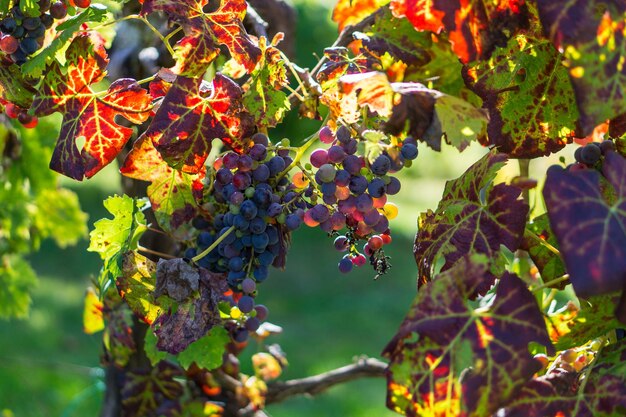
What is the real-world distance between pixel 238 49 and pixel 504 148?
29 centimetres

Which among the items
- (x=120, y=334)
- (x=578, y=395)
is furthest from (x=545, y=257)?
(x=120, y=334)

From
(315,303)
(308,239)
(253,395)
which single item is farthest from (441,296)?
(308,239)

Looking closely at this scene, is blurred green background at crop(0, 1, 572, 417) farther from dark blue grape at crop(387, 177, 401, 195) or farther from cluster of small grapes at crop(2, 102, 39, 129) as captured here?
dark blue grape at crop(387, 177, 401, 195)

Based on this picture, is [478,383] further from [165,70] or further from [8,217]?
[8,217]

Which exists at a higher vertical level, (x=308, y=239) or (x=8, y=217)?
(x=8, y=217)

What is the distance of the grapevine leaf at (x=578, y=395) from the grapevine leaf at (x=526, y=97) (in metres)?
0.23

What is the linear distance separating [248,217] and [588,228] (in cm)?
34

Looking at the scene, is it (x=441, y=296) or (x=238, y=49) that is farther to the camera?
(x=238, y=49)

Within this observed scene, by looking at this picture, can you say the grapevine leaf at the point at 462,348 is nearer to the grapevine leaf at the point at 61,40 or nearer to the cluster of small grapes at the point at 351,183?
the cluster of small grapes at the point at 351,183

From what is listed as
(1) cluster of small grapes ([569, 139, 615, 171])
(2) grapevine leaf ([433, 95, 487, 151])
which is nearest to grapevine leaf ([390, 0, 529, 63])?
(2) grapevine leaf ([433, 95, 487, 151])

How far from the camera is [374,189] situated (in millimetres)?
755

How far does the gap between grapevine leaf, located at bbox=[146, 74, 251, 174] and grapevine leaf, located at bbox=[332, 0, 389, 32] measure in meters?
0.34

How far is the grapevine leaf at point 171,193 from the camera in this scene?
91 cm

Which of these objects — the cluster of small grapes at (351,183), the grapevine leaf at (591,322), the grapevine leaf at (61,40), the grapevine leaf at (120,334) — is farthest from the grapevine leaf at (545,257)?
the grapevine leaf at (120,334)
